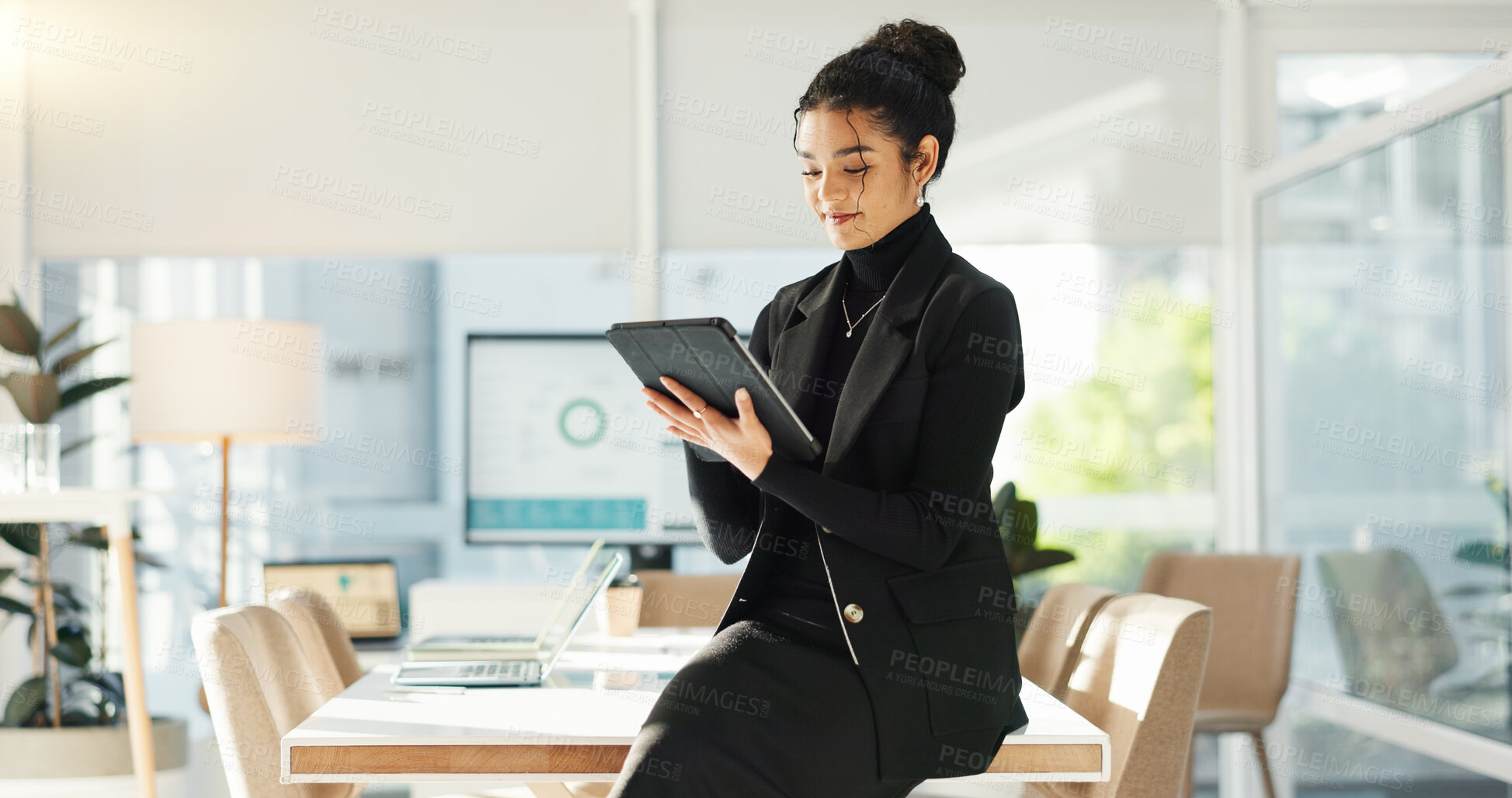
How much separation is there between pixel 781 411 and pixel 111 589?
12.7 ft

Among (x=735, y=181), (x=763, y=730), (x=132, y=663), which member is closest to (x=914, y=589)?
(x=763, y=730)

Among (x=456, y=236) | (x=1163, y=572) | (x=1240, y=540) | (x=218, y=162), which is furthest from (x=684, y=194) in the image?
(x=1240, y=540)

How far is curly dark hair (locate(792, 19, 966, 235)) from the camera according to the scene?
1.58 meters

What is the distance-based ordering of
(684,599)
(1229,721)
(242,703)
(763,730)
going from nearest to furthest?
(763,730) < (242,703) < (684,599) < (1229,721)

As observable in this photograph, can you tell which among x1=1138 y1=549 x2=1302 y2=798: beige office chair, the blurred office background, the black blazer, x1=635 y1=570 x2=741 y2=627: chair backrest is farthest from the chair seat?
the black blazer

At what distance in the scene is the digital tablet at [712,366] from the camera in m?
1.37

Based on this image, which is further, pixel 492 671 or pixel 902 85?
pixel 492 671

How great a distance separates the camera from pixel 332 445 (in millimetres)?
5215

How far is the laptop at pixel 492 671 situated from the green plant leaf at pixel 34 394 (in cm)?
222

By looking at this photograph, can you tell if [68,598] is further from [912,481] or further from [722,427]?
[912,481]

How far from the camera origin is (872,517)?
4.66ft

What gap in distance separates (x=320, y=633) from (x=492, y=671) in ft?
1.67

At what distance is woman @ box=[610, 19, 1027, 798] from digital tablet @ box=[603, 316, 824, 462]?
0.08ft

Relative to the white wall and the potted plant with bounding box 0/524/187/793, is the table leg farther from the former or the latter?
the white wall
